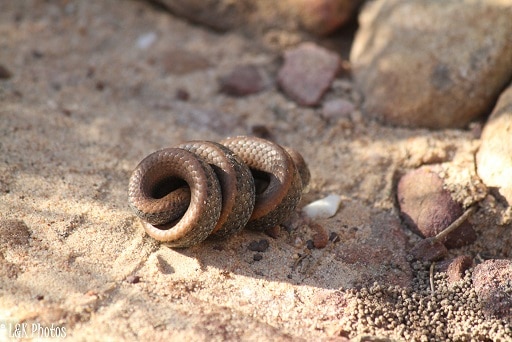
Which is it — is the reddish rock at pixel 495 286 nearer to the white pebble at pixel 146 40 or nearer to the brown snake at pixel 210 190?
the brown snake at pixel 210 190

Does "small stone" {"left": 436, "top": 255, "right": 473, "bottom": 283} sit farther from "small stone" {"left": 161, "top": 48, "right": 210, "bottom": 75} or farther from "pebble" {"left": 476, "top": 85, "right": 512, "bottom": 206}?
"small stone" {"left": 161, "top": 48, "right": 210, "bottom": 75}

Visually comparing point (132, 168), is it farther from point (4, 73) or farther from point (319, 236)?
point (4, 73)

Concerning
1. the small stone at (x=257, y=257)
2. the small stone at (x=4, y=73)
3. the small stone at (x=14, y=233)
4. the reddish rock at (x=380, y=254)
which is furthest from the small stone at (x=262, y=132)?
the small stone at (x=4, y=73)

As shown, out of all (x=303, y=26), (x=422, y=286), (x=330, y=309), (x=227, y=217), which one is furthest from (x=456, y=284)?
(x=303, y=26)

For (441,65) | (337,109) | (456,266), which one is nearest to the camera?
(456,266)

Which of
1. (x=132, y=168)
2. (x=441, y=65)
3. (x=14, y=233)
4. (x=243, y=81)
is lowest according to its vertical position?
(x=14, y=233)

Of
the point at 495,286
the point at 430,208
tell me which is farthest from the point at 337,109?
the point at 495,286

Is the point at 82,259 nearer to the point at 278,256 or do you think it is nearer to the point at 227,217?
the point at 227,217
